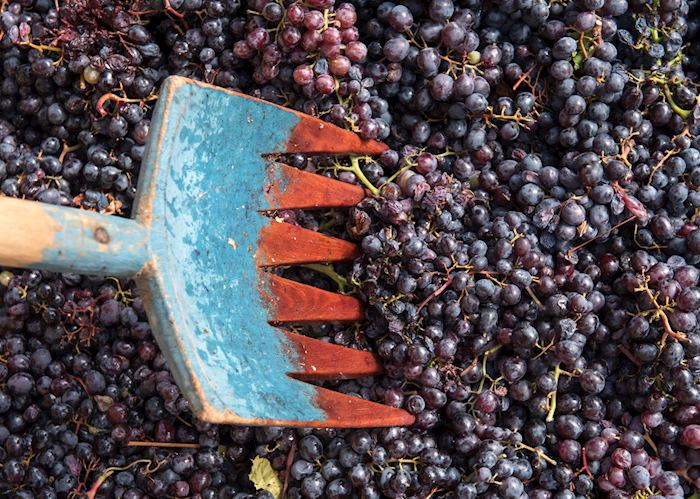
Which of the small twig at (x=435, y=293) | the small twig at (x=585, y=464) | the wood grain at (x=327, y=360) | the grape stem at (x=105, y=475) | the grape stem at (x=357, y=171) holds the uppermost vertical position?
the grape stem at (x=357, y=171)

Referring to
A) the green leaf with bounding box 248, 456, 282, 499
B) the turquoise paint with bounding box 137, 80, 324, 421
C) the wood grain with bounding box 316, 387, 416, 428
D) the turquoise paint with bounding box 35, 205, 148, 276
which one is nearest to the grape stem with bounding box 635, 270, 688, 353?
the wood grain with bounding box 316, 387, 416, 428

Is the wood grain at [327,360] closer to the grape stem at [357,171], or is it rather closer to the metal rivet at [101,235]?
the grape stem at [357,171]

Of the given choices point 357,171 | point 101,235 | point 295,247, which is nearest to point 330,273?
point 295,247

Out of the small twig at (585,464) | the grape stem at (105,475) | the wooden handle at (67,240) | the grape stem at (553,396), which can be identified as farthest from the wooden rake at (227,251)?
the grape stem at (105,475)

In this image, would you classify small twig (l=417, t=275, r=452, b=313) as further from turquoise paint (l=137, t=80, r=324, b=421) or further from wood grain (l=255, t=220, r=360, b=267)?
turquoise paint (l=137, t=80, r=324, b=421)

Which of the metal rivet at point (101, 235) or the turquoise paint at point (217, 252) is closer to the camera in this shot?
the metal rivet at point (101, 235)

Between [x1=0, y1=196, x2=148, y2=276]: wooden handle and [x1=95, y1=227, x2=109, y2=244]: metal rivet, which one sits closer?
[x1=0, y1=196, x2=148, y2=276]: wooden handle

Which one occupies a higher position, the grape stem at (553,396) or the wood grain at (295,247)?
the wood grain at (295,247)
